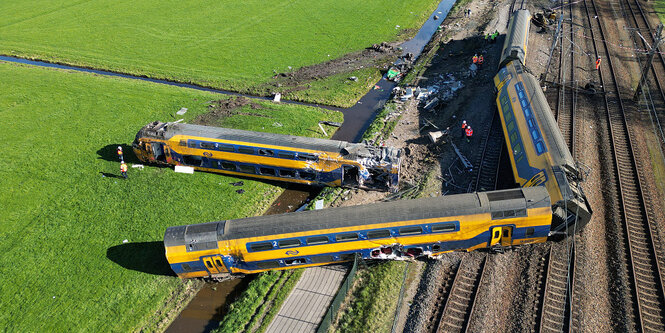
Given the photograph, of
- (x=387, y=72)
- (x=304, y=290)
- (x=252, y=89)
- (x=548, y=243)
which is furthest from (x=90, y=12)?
(x=548, y=243)

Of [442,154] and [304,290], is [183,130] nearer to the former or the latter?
[304,290]

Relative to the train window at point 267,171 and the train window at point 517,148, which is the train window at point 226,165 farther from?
the train window at point 517,148

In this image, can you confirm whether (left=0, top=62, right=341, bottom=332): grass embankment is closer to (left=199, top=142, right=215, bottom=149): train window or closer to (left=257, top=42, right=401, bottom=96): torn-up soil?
(left=199, top=142, right=215, bottom=149): train window

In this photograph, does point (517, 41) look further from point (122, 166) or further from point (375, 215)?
point (122, 166)

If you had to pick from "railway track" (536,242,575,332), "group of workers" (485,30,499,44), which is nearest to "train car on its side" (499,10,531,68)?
"group of workers" (485,30,499,44)

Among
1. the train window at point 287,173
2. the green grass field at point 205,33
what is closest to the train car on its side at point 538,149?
the train window at point 287,173
